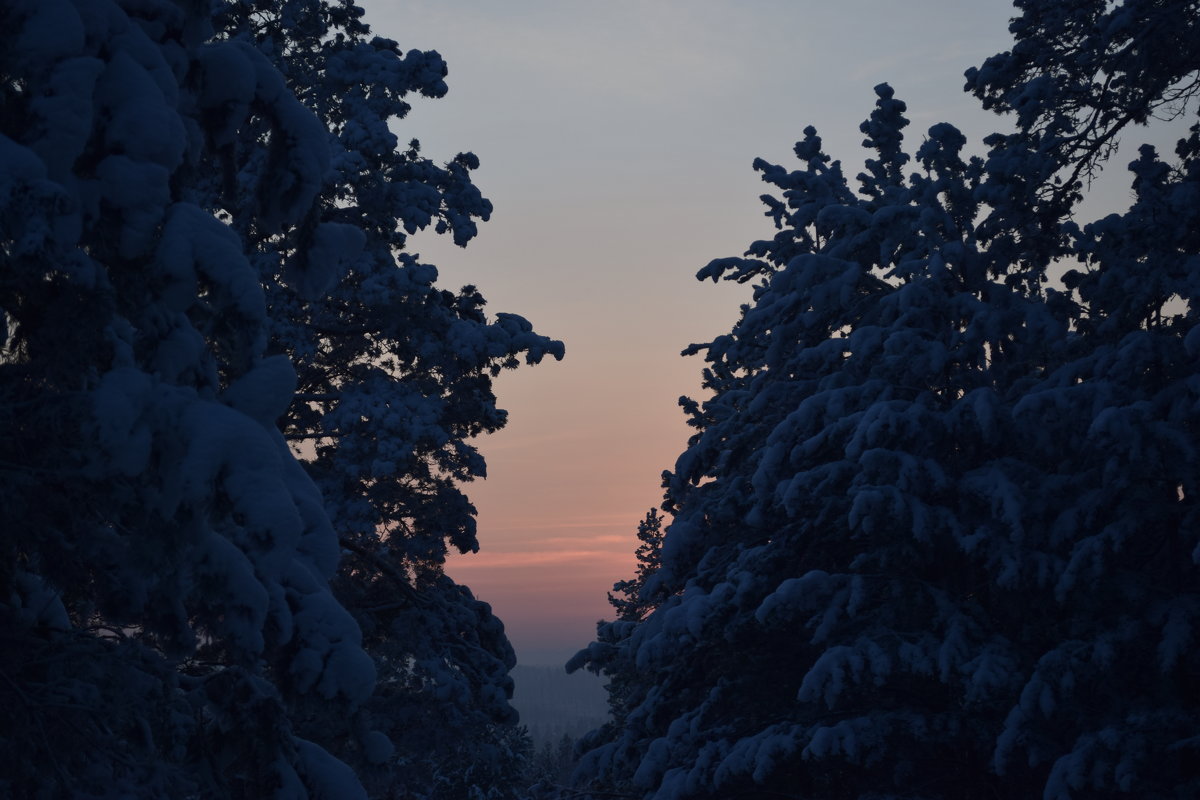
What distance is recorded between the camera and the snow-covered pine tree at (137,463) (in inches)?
187

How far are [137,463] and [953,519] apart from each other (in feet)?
31.9

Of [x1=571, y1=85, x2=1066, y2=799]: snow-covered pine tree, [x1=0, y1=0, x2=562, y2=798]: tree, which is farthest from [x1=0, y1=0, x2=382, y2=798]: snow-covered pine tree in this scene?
[x1=571, y1=85, x2=1066, y2=799]: snow-covered pine tree

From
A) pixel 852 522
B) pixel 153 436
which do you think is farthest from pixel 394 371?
pixel 153 436

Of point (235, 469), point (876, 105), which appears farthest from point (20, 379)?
point (876, 105)

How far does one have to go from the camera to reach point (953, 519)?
12211 millimetres

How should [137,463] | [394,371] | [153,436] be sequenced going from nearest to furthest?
[137,463]
[153,436]
[394,371]

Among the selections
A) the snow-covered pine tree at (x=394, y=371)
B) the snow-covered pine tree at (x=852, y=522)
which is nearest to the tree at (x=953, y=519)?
the snow-covered pine tree at (x=852, y=522)

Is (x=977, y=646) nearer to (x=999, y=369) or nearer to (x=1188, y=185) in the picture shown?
(x=999, y=369)

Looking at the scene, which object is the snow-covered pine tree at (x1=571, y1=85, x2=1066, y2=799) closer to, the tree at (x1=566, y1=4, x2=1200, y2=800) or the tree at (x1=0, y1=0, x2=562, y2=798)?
the tree at (x1=566, y1=4, x2=1200, y2=800)

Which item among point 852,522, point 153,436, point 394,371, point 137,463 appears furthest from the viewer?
point 394,371

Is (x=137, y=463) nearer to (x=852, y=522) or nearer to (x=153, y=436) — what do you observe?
(x=153, y=436)

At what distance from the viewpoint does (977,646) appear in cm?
1192

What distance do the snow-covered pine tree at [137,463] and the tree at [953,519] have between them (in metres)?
7.60

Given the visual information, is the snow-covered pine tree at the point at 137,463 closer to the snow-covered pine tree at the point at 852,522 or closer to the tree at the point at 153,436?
the tree at the point at 153,436
